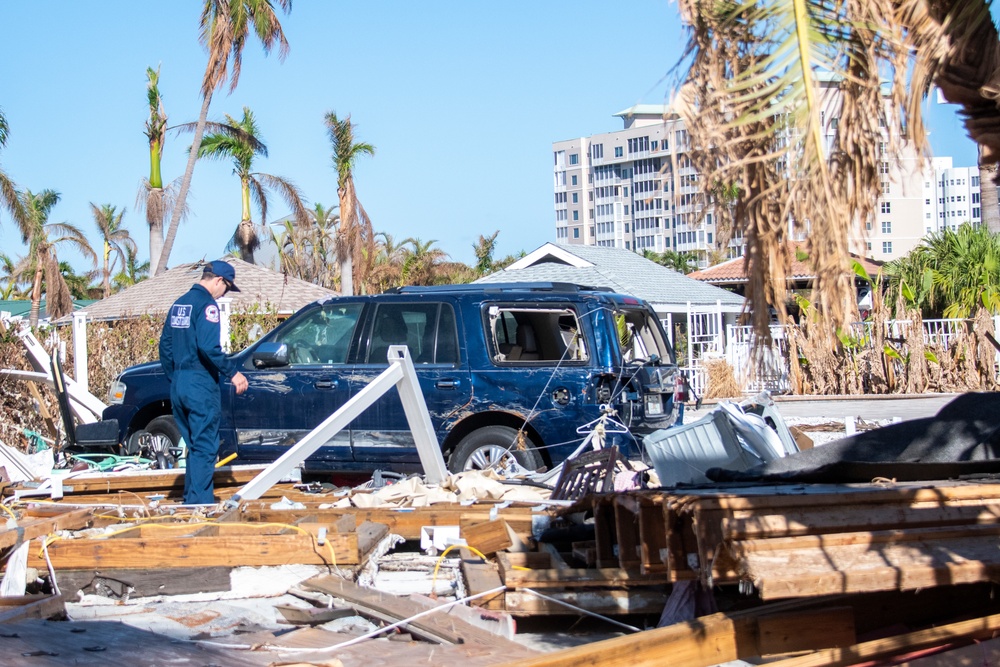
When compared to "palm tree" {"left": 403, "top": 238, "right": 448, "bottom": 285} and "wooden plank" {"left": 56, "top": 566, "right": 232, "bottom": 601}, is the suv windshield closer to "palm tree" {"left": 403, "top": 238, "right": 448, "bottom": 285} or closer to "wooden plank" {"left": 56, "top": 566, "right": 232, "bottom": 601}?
"wooden plank" {"left": 56, "top": 566, "right": 232, "bottom": 601}

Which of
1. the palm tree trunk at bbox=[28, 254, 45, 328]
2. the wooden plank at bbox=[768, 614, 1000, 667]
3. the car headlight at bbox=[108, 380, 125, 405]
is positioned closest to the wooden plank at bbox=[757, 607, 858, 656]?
the wooden plank at bbox=[768, 614, 1000, 667]

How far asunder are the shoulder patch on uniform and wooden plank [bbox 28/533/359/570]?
2.21m

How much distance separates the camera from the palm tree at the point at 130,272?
60.3 meters

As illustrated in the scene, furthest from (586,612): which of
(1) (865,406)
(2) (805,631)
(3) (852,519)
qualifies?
(1) (865,406)

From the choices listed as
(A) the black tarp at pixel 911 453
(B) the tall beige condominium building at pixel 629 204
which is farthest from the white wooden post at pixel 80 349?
(B) the tall beige condominium building at pixel 629 204

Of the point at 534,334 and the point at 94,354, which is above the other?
the point at 94,354

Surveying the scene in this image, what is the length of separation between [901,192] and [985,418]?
2.82 m

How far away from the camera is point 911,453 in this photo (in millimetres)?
5699

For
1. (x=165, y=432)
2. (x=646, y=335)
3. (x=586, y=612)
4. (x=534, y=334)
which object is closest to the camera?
(x=586, y=612)

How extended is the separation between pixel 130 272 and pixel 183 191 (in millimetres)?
33099

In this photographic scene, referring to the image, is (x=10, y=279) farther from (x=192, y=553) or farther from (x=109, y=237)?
(x=192, y=553)

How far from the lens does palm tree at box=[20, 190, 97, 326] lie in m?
30.0

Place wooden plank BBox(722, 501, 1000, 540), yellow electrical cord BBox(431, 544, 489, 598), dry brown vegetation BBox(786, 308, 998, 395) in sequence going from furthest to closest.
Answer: dry brown vegetation BBox(786, 308, 998, 395) < yellow electrical cord BBox(431, 544, 489, 598) < wooden plank BBox(722, 501, 1000, 540)

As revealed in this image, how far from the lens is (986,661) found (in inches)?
156
